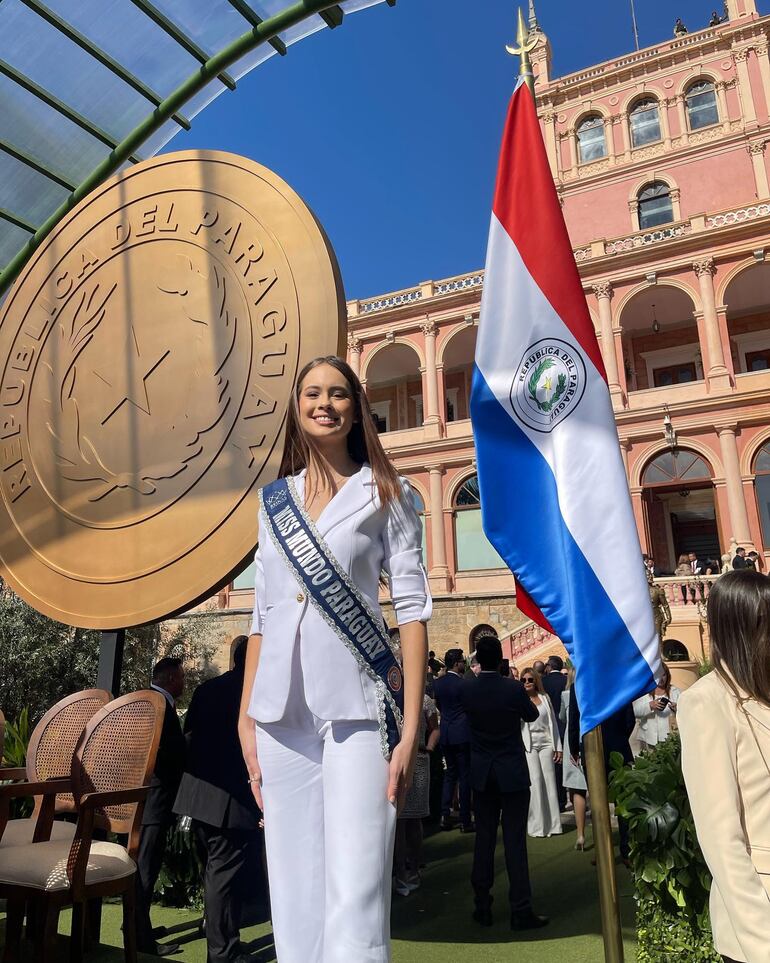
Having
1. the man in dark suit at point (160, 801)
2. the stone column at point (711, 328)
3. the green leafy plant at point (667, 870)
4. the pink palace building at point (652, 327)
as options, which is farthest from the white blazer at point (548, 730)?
the stone column at point (711, 328)

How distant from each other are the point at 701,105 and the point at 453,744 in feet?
84.2

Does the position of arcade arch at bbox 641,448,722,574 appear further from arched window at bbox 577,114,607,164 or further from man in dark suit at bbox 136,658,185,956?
man in dark suit at bbox 136,658,185,956

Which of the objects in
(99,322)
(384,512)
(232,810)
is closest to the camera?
(384,512)

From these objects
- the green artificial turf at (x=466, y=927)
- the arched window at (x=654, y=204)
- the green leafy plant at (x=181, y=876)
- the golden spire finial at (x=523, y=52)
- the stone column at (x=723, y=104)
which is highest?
the stone column at (x=723, y=104)

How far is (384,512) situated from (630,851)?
202 centimetres

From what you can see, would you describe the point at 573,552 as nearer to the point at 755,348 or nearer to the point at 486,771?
the point at 486,771

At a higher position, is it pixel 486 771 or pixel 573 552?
pixel 573 552

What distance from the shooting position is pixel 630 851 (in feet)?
9.35

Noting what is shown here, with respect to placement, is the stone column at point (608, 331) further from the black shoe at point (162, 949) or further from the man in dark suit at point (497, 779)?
the black shoe at point (162, 949)

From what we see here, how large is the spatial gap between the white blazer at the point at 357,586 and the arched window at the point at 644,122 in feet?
92.7

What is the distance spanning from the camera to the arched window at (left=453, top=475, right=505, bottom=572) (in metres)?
21.8

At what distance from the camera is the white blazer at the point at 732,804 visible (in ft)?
4.47

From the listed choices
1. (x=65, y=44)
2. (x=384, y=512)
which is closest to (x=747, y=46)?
(x=65, y=44)

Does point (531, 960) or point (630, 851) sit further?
point (531, 960)
